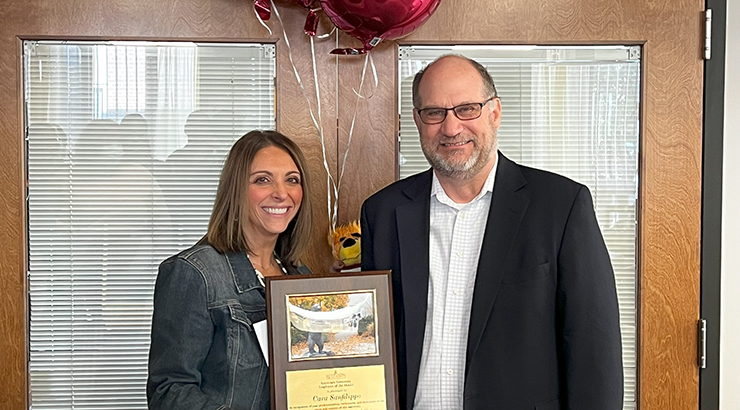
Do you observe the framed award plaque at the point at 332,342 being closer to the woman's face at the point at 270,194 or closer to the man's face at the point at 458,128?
the woman's face at the point at 270,194

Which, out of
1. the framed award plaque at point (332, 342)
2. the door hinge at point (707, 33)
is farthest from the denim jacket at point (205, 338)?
the door hinge at point (707, 33)

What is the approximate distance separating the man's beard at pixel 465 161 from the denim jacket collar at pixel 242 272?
50 cm

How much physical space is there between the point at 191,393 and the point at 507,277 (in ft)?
2.43

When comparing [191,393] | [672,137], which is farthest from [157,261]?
[672,137]

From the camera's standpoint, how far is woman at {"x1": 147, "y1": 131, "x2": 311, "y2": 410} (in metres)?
1.67

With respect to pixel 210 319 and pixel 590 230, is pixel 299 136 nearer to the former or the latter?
pixel 210 319

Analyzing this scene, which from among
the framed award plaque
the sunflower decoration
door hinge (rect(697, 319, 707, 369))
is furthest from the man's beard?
door hinge (rect(697, 319, 707, 369))

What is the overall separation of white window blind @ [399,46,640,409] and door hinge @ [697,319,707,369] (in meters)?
0.19

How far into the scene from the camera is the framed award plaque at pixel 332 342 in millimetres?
1662

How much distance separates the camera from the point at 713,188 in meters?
2.28

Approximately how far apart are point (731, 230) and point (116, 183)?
185cm

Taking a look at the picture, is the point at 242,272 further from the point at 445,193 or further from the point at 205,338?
the point at 445,193

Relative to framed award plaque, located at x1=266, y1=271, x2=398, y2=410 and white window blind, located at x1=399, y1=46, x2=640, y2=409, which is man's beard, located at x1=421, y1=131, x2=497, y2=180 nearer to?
framed award plaque, located at x1=266, y1=271, x2=398, y2=410

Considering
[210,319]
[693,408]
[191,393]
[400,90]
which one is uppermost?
[400,90]
